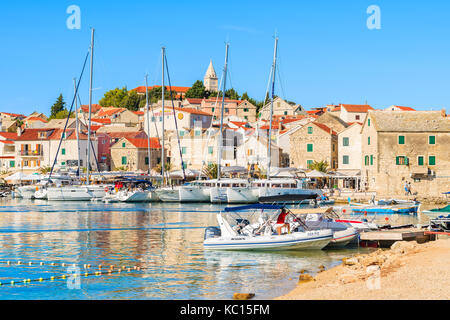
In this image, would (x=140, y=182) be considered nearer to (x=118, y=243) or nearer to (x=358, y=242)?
(x=118, y=243)

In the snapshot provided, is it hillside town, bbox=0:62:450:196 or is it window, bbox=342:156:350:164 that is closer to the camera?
hillside town, bbox=0:62:450:196

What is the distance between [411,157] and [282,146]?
25.9 metres

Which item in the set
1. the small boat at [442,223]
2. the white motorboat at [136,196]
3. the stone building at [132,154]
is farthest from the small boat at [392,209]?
the stone building at [132,154]

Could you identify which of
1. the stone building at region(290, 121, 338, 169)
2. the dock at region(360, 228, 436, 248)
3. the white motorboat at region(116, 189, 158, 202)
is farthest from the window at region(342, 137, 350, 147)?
the dock at region(360, 228, 436, 248)

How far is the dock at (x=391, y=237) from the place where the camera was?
93.0ft

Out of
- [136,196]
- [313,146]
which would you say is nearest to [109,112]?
[313,146]

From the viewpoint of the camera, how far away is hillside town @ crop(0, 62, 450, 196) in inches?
2537

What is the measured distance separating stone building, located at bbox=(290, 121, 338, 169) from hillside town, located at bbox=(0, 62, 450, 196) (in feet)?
0.41

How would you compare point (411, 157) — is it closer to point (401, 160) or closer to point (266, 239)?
point (401, 160)

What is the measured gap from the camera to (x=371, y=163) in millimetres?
65750

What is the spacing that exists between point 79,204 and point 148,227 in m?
22.9

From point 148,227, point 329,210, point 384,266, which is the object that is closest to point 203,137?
point 148,227

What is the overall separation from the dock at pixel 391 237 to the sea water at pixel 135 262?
2.48 feet

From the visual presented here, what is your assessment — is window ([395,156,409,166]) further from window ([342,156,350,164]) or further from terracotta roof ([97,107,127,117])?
terracotta roof ([97,107,127,117])
